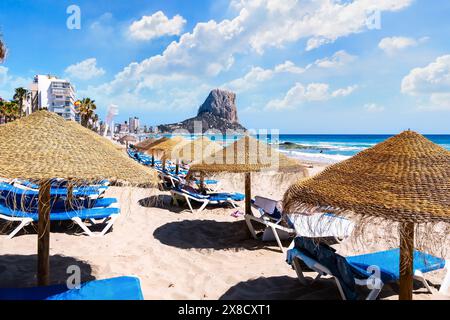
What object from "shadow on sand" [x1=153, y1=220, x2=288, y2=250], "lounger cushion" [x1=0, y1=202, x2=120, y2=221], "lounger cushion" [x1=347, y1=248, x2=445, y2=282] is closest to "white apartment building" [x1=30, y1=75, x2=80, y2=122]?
"lounger cushion" [x1=0, y1=202, x2=120, y2=221]

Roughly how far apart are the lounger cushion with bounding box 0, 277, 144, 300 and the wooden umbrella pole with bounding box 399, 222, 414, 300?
88.5 inches

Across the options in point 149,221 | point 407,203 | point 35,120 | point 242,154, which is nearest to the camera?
point 407,203

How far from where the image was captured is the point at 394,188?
258 centimetres

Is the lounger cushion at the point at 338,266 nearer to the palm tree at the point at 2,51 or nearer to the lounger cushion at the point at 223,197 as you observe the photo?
the lounger cushion at the point at 223,197

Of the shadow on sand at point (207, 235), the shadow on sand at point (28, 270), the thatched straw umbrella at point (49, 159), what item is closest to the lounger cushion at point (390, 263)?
the shadow on sand at point (207, 235)

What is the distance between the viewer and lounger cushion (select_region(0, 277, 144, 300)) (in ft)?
8.52

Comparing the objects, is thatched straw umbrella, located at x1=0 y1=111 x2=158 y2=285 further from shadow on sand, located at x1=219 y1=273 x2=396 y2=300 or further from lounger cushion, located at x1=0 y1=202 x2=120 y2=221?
lounger cushion, located at x1=0 y1=202 x2=120 y2=221

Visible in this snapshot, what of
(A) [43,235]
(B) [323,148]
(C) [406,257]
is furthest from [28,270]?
(B) [323,148]

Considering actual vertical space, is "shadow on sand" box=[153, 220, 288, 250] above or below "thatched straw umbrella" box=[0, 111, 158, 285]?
below

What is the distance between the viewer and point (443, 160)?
2795 mm

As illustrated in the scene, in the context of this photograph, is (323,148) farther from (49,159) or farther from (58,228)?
(49,159)
